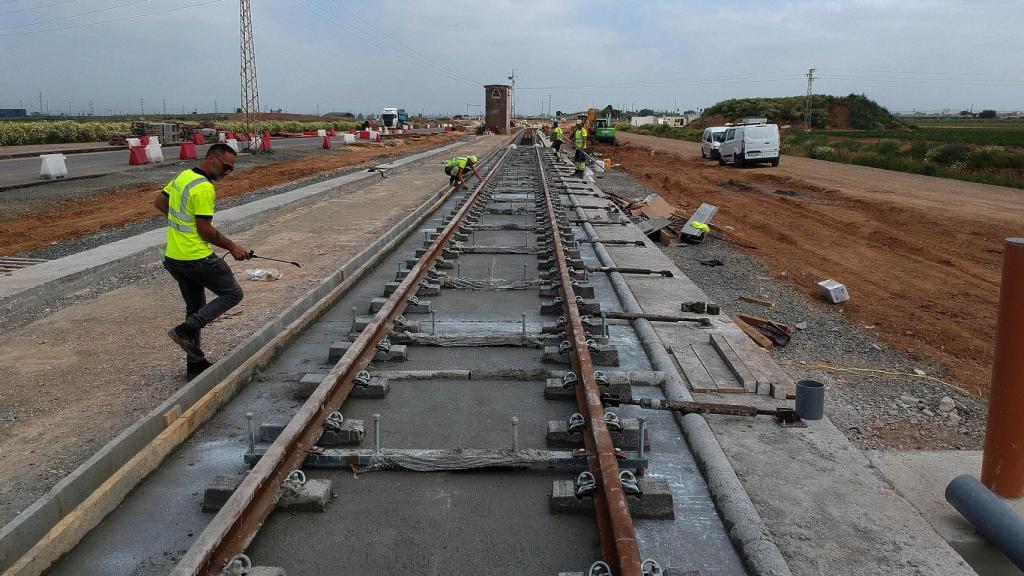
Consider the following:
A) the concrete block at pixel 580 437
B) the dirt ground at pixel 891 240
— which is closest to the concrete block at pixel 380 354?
the concrete block at pixel 580 437

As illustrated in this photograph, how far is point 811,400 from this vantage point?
4.57 meters

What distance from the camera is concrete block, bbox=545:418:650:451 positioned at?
4066 mm

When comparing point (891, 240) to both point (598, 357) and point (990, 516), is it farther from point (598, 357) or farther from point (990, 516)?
point (990, 516)

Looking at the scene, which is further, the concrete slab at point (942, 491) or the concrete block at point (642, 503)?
the concrete slab at point (942, 491)

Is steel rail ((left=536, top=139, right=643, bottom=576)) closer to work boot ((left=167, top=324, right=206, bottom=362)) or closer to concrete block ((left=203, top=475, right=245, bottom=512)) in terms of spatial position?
concrete block ((left=203, top=475, right=245, bottom=512))

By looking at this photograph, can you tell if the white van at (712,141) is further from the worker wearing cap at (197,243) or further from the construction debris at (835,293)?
the worker wearing cap at (197,243)

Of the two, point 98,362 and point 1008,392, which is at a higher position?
point 1008,392

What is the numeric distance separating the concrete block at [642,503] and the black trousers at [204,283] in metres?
3.07

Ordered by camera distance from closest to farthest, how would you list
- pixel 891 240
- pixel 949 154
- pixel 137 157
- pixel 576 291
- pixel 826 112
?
pixel 576 291 < pixel 891 240 < pixel 137 157 < pixel 949 154 < pixel 826 112

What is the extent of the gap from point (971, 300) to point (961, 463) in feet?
21.1

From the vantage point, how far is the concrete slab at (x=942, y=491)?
12.5 feet

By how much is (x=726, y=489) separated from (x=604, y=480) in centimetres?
68

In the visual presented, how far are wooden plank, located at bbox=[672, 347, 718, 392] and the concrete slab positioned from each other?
113 cm

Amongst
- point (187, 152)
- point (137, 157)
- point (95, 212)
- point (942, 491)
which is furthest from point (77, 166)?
point (942, 491)
